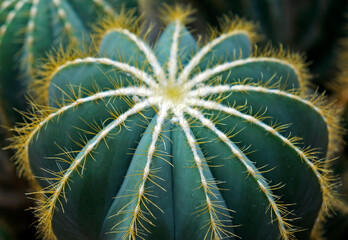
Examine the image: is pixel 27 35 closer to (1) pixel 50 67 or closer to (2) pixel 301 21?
(1) pixel 50 67

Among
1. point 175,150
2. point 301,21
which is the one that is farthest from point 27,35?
point 301,21

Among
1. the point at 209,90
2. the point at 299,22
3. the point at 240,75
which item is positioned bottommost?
the point at 209,90

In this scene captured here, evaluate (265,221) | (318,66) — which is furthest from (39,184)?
(318,66)

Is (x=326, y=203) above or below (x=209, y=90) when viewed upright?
below

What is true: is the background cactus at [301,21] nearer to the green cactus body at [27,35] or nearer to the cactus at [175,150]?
the green cactus body at [27,35]

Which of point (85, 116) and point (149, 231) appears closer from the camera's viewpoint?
point (149, 231)

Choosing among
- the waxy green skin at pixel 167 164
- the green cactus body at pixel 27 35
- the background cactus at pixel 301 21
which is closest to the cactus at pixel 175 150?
the waxy green skin at pixel 167 164

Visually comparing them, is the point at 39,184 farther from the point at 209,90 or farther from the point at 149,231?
the point at 209,90

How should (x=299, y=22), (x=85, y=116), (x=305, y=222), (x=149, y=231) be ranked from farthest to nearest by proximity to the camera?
(x=299, y=22)
(x=305, y=222)
(x=85, y=116)
(x=149, y=231)
